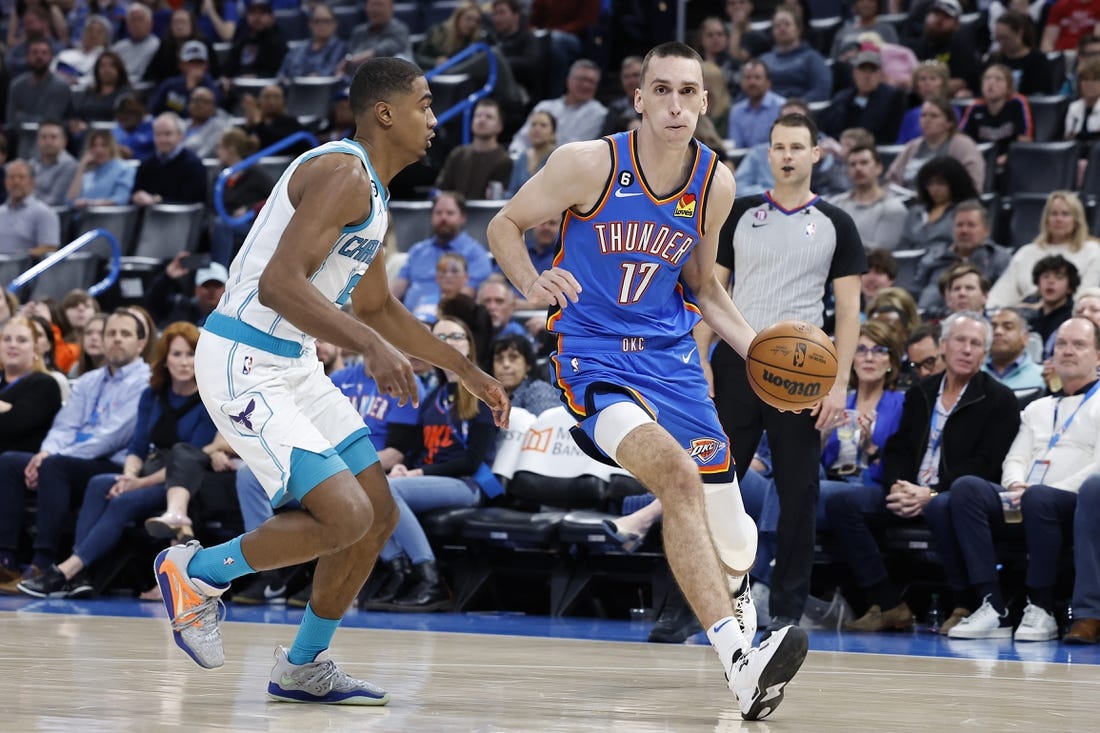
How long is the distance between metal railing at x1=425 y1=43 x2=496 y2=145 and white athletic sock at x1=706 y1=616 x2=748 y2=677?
9898 millimetres

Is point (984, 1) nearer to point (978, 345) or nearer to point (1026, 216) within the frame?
point (1026, 216)

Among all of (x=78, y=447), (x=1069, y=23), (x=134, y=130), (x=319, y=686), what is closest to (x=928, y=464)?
(x=319, y=686)

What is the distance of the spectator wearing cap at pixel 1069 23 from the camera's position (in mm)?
12594

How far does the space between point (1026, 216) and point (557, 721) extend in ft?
24.7

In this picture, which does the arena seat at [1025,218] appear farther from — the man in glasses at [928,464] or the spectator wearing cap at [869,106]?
the man in glasses at [928,464]

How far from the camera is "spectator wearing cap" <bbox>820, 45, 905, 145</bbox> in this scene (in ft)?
40.2

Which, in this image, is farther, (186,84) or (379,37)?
(186,84)

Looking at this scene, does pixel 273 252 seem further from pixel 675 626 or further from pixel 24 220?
pixel 24 220

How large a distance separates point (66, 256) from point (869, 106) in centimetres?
666

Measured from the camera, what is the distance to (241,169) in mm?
13297

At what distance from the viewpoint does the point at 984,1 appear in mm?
13836

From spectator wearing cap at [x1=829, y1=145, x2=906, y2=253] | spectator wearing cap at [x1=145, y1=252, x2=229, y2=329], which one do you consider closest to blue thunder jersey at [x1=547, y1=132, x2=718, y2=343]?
spectator wearing cap at [x1=829, y1=145, x2=906, y2=253]

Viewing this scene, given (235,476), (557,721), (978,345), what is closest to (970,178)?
(978,345)

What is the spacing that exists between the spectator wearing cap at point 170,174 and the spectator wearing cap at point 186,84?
214 centimetres
